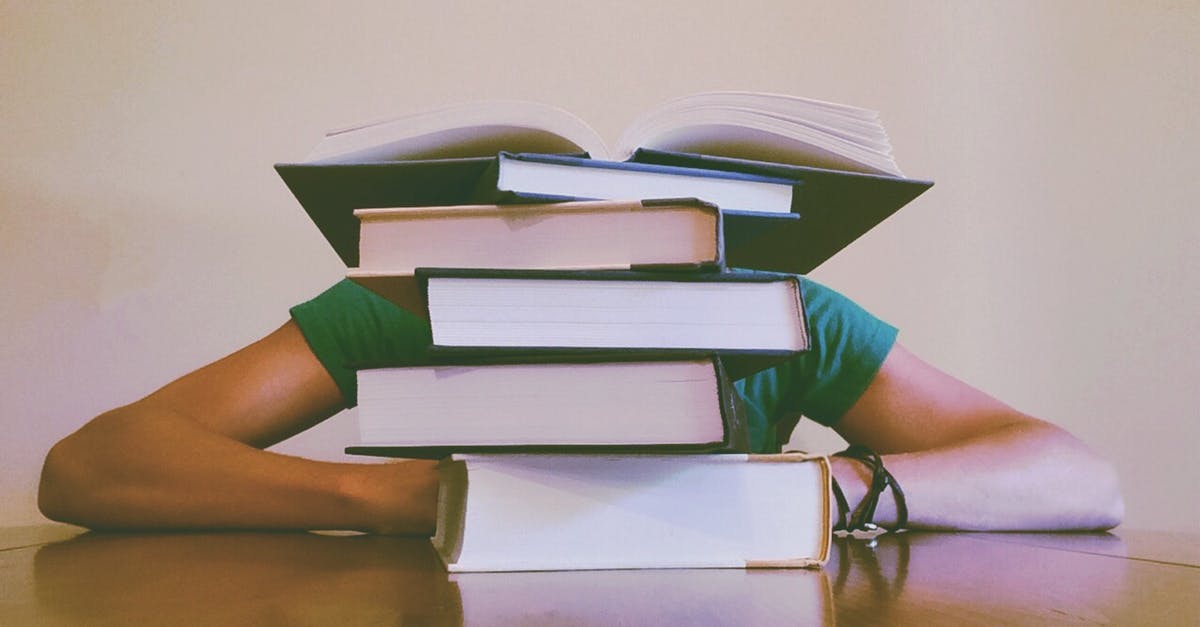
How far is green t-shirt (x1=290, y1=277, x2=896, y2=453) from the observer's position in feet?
3.17

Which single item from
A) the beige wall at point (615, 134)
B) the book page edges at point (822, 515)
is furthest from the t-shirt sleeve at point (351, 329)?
the book page edges at point (822, 515)

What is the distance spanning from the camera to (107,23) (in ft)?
4.24

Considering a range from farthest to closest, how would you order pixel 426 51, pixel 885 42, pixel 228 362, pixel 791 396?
pixel 885 42 → pixel 426 51 → pixel 791 396 → pixel 228 362

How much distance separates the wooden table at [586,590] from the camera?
33 centimetres

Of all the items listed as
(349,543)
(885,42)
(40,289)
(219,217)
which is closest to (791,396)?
(349,543)

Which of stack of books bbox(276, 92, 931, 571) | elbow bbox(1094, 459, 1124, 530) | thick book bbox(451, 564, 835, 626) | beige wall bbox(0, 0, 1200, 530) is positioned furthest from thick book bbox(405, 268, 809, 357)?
beige wall bbox(0, 0, 1200, 530)

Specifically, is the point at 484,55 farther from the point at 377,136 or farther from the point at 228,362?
the point at 377,136

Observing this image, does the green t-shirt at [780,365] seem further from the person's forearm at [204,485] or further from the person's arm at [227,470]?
the person's forearm at [204,485]

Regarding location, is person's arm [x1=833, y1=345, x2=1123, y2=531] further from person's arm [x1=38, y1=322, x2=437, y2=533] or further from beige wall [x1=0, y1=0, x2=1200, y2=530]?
beige wall [x1=0, y1=0, x2=1200, y2=530]

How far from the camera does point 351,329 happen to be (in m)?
0.97

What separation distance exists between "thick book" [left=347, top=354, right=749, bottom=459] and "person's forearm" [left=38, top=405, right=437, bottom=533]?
24cm

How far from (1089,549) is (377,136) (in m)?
0.55

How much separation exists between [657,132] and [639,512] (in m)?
0.21

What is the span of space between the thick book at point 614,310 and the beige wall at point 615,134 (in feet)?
2.98
